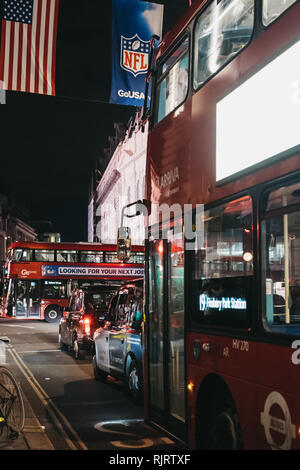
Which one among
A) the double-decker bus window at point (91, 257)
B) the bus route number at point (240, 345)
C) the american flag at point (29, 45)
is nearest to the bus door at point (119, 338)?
the american flag at point (29, 45)

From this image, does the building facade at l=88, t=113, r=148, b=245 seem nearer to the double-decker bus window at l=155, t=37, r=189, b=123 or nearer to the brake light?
the brake light

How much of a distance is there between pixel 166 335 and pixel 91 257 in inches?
1019

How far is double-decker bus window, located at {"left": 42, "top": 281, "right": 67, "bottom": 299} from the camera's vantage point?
32094 millimetres

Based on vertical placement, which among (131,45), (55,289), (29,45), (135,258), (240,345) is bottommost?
(240,345)

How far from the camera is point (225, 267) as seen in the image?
5.11m

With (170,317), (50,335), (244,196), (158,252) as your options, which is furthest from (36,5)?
(50,335)

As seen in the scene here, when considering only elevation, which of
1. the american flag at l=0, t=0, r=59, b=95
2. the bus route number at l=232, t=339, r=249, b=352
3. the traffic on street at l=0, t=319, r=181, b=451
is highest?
the american flag at l=0, t=0, r=59, b=95

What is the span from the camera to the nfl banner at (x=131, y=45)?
38.7 feet

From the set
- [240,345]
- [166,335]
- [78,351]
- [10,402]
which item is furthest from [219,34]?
[78,351]

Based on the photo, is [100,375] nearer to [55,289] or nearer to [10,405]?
[10,405]

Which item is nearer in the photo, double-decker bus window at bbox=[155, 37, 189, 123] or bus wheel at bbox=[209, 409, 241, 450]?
bus wheel at bbox=[209, 409, 241, 450]

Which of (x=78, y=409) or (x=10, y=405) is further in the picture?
(x=78, y=409)

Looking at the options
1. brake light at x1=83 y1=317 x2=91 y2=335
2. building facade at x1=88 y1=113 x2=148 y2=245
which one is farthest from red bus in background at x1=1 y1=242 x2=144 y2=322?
brake light at x1=83 y1=317 x2=91 y2=335

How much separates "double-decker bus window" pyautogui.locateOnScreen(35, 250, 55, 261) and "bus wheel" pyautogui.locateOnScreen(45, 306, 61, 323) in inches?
105
